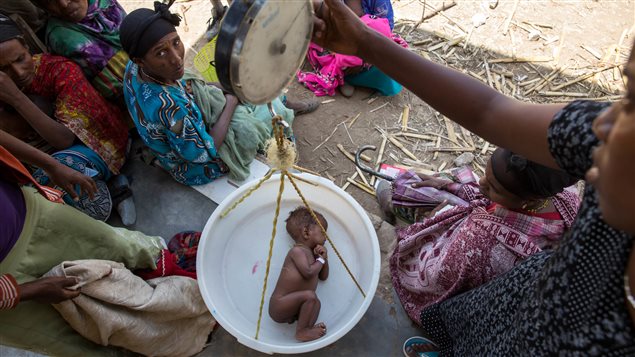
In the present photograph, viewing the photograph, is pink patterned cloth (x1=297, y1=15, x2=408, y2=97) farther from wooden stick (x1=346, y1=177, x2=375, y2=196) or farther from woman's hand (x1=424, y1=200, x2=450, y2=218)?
woman's hand (x1=424, y1=200, x2=450, y2=218)

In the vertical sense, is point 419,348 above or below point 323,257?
below

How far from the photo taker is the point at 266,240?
104 inches

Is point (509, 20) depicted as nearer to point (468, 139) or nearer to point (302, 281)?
point (468, 139)

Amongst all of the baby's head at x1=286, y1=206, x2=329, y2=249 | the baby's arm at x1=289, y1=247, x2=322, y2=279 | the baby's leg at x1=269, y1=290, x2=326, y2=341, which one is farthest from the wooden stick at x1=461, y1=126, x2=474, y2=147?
the baby's leg at x1=269, y1=290, x2=326, y2=341

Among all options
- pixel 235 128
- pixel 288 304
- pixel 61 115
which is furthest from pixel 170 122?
pixel 288 304

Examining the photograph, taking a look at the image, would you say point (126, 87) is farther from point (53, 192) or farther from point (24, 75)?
point (53, 192)

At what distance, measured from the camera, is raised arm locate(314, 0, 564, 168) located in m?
1.10

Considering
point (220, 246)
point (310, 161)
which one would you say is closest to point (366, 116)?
point (310, 161)

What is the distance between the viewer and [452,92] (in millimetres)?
1256

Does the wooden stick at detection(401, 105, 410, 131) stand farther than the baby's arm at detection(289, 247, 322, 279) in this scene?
Yes

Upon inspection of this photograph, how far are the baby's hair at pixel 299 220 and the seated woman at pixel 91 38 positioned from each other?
4.73 ft

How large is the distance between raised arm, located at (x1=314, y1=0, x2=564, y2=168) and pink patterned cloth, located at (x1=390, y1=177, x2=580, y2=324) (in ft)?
2.73

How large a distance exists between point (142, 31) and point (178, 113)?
1.52ft

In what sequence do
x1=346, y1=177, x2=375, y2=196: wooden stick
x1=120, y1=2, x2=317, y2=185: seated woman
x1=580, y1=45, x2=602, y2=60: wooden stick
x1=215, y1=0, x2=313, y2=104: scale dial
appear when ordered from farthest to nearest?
x1=580, y1=45, x2=602, y2=60: wooden stick
x1=346, y1=177, x2=375, y2=196: wooden stick
x1=120, y1=2, x2=317, y2=185: seated woman
x1=215, y1=0, x2=313, y2=104: scale dial
